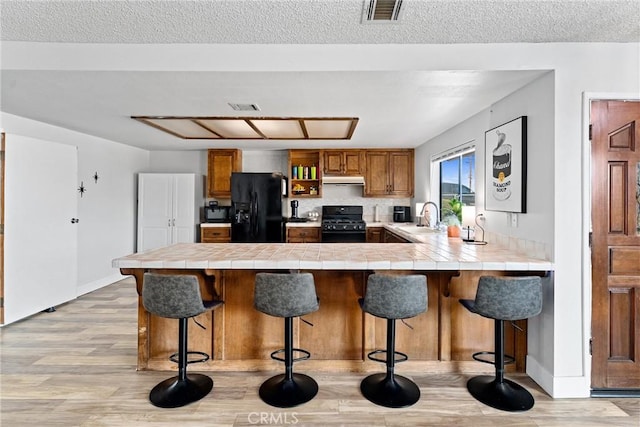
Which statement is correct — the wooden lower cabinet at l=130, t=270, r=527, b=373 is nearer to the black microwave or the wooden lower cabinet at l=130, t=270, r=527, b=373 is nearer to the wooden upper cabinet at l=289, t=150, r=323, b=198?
the black microwave

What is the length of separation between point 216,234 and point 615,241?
4.95m

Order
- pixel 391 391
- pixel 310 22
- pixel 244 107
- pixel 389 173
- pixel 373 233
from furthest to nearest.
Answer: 1. pixel 389 173
2. pixel 373 233
3. pixel 244 107
4. pixel 391 391
5. pixel 310 22

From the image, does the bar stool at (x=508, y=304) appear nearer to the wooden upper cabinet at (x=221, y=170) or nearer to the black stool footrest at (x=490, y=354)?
the black stool footrest at (x=490, y=354)

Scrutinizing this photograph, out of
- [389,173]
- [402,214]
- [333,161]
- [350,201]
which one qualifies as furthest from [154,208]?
[402,214]

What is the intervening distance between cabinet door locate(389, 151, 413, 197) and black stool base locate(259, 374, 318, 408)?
3.95 meters

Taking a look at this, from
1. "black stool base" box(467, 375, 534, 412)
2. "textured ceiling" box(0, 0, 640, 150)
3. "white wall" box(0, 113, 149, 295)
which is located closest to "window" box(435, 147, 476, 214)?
"textured ceiling" box(0, 0, 640, 150)

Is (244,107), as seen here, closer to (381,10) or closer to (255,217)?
(381,10)

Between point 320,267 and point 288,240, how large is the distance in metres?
3.37

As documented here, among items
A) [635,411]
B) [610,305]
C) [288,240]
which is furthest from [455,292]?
[288,240]

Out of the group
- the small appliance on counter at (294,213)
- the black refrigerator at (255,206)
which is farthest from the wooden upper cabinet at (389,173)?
the black refrigerator at (255,206)

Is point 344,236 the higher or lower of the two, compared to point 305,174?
lower

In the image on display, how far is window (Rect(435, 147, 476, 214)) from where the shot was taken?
3954 mm

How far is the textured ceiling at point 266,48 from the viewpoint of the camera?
74.6 inches

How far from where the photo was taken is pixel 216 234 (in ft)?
18.2
